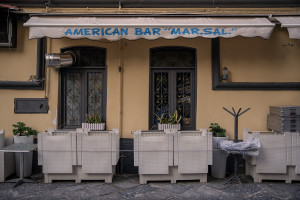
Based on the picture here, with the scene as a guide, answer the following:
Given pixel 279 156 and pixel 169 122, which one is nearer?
pixel 279 156

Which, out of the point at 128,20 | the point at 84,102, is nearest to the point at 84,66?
the point at 84,102

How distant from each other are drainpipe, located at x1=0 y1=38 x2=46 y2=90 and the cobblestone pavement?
2.43m

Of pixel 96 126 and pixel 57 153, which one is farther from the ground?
pixel 96 126

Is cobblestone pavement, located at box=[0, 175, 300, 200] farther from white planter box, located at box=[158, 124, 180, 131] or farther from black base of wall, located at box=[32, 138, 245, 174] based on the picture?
white planter box, located at box=[158, 124, 180, 131]

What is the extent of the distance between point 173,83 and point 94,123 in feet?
7.70

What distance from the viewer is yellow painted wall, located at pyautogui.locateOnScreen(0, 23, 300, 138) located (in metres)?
6.95

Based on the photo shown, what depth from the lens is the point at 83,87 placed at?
7.23 metres

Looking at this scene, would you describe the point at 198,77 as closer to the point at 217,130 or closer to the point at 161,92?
the point at 161,92

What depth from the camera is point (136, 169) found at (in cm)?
690

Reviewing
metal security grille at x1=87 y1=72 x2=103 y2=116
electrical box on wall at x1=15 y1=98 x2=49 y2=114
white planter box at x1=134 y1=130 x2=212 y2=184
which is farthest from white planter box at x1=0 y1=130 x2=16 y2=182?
white planter box at x1=134 y1=130 x2=212 y2=184

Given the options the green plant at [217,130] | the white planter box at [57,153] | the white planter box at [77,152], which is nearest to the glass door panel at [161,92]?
the green plant at [217,130]

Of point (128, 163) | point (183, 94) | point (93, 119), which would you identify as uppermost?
point (183, 94)

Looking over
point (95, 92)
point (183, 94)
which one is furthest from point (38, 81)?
point (183, 94)

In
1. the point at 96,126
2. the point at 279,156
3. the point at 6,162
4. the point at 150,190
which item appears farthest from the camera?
the point at 96,126
